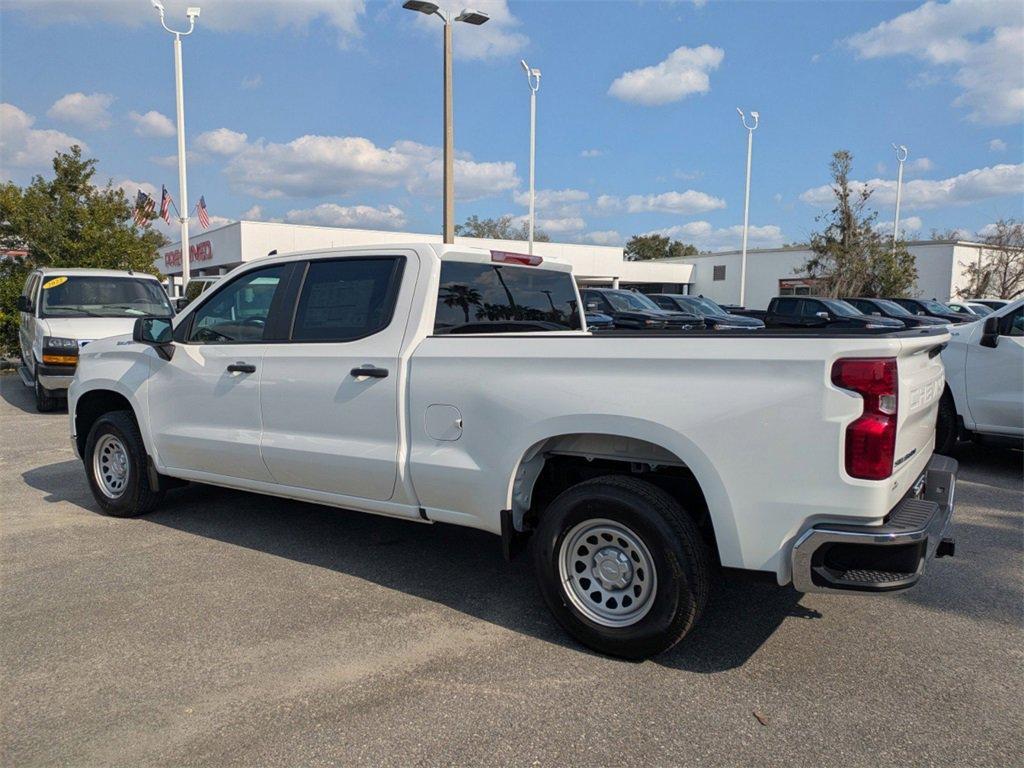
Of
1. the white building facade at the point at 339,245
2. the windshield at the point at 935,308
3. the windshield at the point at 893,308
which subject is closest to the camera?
the windshield at the point at 893,308

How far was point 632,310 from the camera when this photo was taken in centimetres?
2120

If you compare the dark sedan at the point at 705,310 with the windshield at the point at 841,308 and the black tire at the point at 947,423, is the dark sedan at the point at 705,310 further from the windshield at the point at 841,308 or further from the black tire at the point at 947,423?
the black tire at the point at 947,423

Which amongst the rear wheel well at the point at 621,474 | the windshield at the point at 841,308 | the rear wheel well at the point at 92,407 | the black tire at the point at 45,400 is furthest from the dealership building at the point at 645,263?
the rear wheel well at the point at 621,474

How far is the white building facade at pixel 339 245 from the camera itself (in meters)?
33.8

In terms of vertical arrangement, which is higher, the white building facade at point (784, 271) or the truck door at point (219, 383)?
the white building facade at point (784, 271)

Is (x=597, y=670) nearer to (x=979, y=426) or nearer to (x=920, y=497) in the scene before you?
(x=920, y=497)

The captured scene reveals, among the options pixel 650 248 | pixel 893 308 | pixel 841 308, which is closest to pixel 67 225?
pixel 841 308

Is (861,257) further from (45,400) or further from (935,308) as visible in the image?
(45,400)

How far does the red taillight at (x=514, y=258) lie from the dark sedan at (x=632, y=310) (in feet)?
47.2

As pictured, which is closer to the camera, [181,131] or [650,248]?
[181,131]

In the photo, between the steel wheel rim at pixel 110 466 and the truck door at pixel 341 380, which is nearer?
→ the truck door at pixel 341 380

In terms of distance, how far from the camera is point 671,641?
3457 mm

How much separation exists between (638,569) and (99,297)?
11059mm

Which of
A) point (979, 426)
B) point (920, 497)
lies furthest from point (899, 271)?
point (920, 497)
